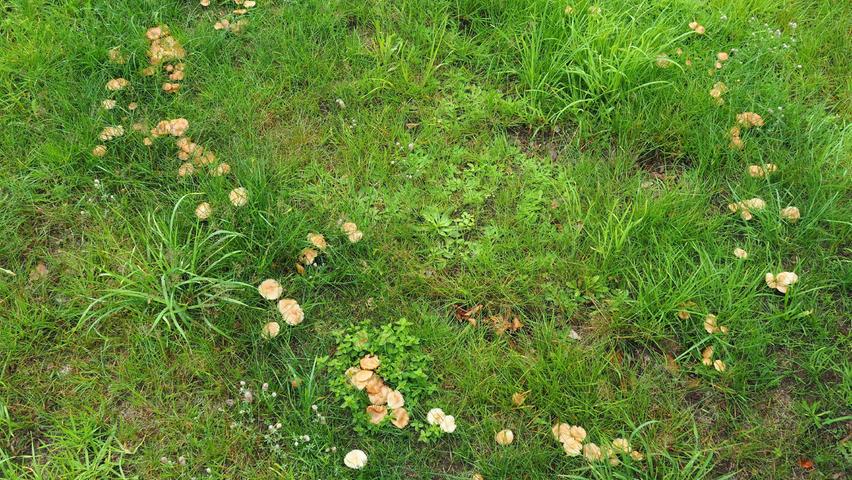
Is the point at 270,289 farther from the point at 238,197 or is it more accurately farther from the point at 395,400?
the point at 395,400

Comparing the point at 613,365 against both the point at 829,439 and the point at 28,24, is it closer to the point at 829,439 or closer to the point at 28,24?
the point at 829,439

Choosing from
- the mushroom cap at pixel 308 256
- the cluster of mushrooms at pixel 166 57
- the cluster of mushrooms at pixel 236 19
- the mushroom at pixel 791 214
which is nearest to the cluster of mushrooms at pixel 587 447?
the mushroom cap at pixel 308 256

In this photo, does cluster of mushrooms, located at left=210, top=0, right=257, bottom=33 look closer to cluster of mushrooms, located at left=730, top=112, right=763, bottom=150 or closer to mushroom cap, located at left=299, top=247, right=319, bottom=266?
mushroom cap, located at left=299, top=247, right=319, bottom=266

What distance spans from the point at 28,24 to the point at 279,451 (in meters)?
2.85

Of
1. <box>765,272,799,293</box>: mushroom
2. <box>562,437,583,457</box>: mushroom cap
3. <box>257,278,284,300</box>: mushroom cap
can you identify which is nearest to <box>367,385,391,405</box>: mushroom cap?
<box>257,278,284,300</box>: mushroom cap

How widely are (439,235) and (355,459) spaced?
44.2 inches

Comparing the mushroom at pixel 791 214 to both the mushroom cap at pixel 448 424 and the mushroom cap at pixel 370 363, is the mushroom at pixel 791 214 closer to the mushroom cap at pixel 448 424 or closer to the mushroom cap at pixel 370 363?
the mushroom cap at pixel 448 424

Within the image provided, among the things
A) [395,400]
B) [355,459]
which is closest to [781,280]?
[395,400]

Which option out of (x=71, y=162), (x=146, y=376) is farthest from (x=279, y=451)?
(x=71, y=162)

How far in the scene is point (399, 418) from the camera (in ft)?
7.74

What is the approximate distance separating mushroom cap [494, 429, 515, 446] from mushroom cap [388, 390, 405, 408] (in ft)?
1.29

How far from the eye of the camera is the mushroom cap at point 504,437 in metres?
2.34

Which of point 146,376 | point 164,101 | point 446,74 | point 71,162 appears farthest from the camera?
point 446,74

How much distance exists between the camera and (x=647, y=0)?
363 centimetres
